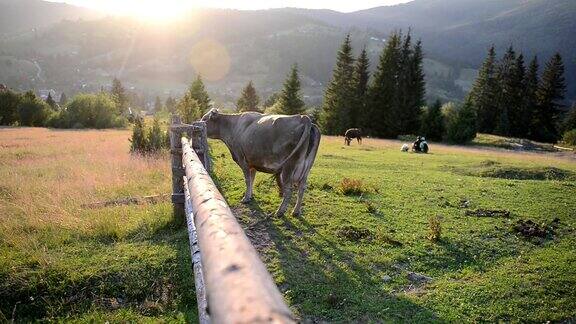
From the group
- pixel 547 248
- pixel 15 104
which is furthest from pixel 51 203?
pixel 15 104

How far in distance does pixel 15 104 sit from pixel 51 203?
59.4 metres

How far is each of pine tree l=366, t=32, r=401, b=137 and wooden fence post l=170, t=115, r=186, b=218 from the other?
47.0 meters

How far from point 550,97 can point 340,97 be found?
3268 centimetres

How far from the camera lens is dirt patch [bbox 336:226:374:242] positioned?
7956mm

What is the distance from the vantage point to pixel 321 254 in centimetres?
714

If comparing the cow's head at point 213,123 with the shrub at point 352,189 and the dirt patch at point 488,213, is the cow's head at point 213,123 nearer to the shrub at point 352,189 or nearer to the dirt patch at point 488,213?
the shrub at point 352,189

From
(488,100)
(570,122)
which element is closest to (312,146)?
(488,100)

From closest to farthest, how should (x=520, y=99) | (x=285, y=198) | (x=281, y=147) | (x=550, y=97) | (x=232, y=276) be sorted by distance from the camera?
(x=232, y=276) → (x=281, y=147) → (x=285, y=198) → (x=520, y=99) → (x=550, y=97)

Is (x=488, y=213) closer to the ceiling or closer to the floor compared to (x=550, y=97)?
closer to the floor

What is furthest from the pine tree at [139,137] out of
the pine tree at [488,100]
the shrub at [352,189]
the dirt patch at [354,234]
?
the pine tree at [488,100]

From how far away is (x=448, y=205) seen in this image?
10781mm

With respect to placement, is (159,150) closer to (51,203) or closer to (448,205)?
(51,203)

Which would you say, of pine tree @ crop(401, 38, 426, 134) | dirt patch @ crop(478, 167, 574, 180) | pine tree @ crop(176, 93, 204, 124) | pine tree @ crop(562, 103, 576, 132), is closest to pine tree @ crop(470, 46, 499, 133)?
pine tree @ crop(562, 103, 576, 132)

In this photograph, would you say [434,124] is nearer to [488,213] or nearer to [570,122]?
[570,122]
